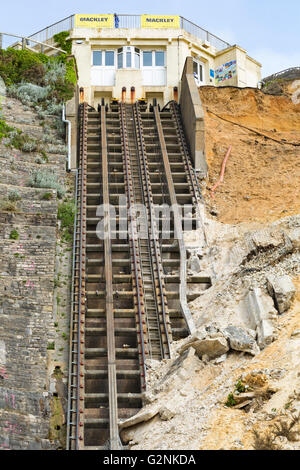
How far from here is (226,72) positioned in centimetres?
3250

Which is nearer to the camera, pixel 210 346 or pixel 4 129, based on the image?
pixel 210 346

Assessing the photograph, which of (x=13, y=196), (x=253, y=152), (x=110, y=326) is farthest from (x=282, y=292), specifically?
(x=253, y=152)

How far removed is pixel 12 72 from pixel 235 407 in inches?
789

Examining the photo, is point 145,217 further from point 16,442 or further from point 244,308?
point 16,442

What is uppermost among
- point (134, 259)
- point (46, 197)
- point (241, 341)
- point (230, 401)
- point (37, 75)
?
point (37, 75)

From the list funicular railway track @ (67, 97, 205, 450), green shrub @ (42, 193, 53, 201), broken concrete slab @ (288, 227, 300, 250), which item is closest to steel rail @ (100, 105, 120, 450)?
funicular railway track @ (67, 97, 205, 450)

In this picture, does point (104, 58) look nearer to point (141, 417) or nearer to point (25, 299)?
point (25, 299)

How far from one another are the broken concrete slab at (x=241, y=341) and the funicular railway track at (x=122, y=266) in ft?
7.40

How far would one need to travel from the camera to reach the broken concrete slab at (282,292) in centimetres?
1516

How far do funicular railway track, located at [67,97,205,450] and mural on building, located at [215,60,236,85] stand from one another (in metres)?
6.76

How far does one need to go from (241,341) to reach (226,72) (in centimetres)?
2080

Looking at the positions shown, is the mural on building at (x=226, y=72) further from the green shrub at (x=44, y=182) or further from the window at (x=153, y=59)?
the green shrub at (x=44, y=182)

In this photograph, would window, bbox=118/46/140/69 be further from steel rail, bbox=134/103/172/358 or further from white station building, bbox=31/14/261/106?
steel rail, bbox=134/103/172/358

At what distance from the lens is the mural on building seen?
1273 inches
